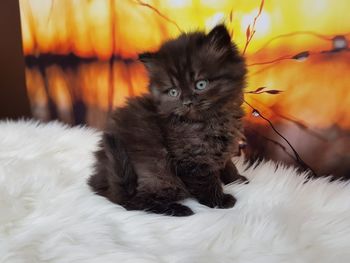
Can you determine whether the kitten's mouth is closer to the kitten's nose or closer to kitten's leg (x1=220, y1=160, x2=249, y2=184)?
the kitten's nose

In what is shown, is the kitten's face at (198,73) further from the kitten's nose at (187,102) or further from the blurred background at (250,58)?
the blurred background at (250,58)

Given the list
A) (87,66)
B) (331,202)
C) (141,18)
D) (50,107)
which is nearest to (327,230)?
(331,202)

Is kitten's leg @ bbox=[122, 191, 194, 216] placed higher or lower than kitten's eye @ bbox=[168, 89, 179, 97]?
lower

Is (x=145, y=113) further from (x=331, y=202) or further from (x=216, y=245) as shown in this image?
(x=331, y=202)

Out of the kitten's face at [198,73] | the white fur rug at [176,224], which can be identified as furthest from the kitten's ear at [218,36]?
the white fur rug at [176,224]

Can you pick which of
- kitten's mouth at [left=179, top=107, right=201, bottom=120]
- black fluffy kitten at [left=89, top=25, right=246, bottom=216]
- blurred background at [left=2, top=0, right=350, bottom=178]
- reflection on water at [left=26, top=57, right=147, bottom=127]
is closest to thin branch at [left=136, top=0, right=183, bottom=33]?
blurred background at [left=2, top=0, right=350, bottom=178]

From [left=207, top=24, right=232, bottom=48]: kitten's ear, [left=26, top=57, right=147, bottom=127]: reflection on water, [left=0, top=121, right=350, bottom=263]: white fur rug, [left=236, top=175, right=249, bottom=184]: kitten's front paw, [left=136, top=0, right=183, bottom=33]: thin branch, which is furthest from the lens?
[left=26, top=57, right=147, bottom=127]: reflection on water

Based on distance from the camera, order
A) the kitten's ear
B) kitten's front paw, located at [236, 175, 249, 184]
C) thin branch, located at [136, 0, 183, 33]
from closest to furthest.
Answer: the kitten's ear, kitten's front paw, located at [236, 175, 249, 184], thin branch, located at [136, 0, 183, 33]
